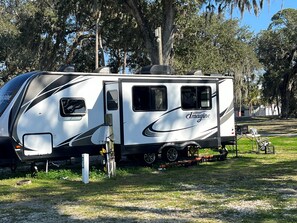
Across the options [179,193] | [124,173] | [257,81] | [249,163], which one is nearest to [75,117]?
[124,173]

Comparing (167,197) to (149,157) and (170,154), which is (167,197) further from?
(170,154)

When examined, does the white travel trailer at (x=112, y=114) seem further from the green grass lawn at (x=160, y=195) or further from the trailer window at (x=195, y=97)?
the green grass lawn at (x=160, y=195)

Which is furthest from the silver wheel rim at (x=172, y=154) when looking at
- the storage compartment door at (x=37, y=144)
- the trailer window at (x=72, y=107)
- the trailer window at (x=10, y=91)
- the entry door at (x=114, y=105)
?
the trailer window at (x=10, y=91)

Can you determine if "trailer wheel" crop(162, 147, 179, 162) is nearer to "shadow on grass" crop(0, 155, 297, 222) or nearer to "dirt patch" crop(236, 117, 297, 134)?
"shadow on grass" crop(0, 155, 297, 222)

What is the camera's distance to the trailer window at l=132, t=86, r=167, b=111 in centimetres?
1186

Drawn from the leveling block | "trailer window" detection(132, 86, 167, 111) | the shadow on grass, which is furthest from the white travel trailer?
the shadow on grass

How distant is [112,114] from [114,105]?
25 centimetres

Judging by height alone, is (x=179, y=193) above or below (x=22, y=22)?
below

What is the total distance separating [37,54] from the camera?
27.1 metres

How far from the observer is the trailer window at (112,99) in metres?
11.6

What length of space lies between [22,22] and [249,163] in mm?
19007

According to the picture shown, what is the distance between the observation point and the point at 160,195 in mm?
7961

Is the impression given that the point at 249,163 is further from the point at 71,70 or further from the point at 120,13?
the point at 120,13

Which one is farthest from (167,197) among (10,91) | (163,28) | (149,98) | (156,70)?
(163,28)
